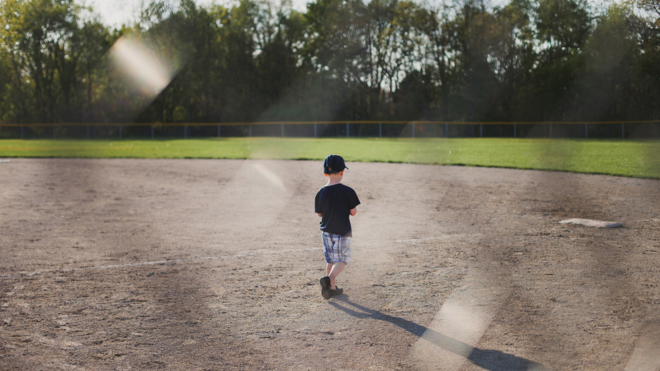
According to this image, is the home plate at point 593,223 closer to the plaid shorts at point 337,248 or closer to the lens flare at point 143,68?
the plaid shorts at point 337,248

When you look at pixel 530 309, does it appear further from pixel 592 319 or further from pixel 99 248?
pixel 99 248

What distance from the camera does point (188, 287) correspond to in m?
5.01

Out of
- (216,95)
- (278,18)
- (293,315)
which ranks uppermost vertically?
(278,18)

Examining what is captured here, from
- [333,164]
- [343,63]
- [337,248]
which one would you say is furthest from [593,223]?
[343,63]

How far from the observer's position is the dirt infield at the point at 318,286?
354 centimetres

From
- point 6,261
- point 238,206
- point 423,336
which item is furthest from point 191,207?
point 423,336

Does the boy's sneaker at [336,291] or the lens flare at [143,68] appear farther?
the lens flare at [143,68]

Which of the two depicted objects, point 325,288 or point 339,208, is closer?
point 325,288

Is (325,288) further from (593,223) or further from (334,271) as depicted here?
(593,223)

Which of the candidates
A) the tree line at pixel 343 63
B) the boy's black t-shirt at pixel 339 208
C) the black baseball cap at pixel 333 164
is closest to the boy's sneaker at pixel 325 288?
the boy's black t-shirt at pixel 339 208

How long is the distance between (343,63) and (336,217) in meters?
49.8

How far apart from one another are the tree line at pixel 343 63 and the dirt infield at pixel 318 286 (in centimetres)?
3823

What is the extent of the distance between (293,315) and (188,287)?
1193 mm

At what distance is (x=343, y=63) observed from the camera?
175 ft
